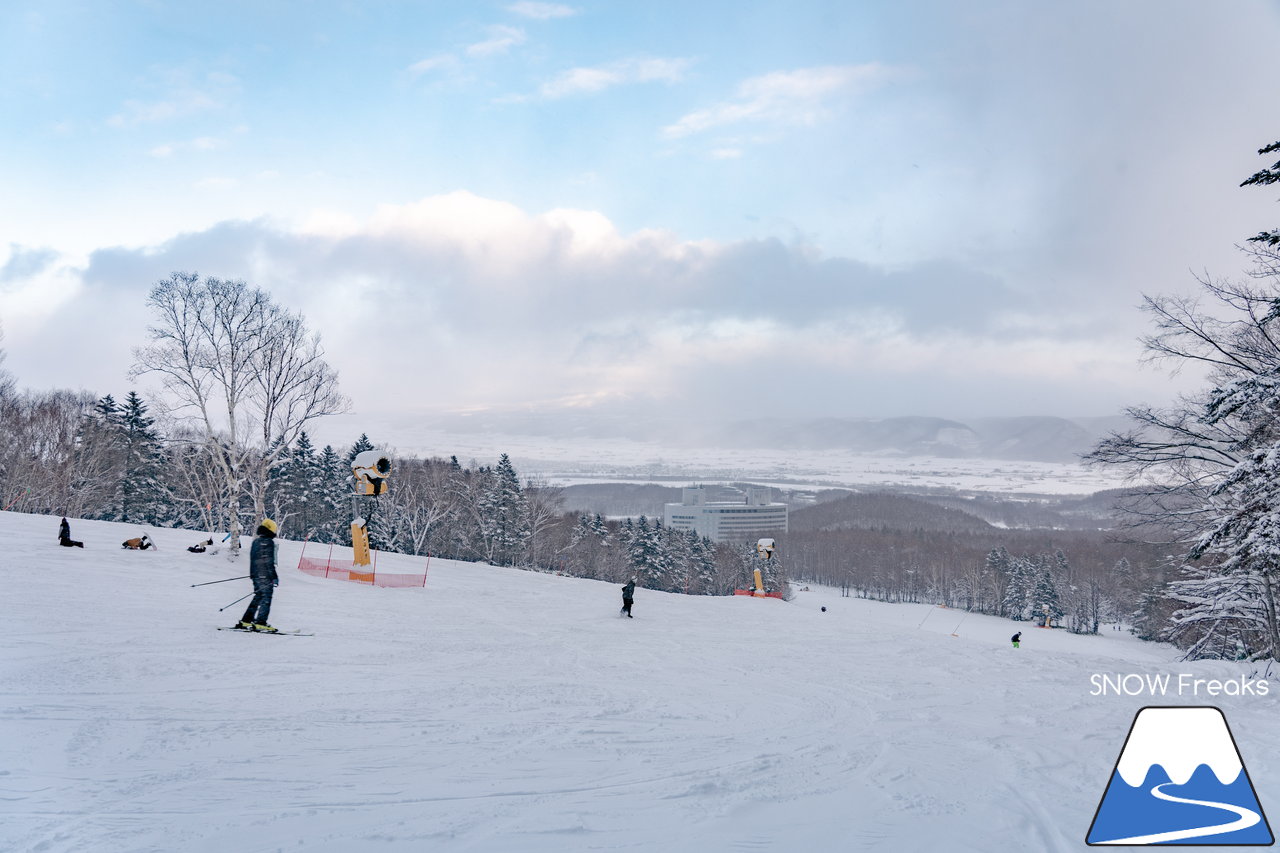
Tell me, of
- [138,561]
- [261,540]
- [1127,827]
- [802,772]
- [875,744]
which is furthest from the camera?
[138,561]

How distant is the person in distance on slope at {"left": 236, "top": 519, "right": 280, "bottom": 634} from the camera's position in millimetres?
10586

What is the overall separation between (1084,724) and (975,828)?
4.33 meters

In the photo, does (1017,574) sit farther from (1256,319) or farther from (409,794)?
(409,794)

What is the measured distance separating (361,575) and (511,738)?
1513 centimetres

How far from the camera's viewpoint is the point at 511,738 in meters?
6.26

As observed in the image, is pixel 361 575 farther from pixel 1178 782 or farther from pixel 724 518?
pixel 724 518

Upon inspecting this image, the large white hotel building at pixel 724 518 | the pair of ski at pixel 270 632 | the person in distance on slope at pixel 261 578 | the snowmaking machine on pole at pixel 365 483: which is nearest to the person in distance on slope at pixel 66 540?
the snowmaking machine on pole at pixel 365 483

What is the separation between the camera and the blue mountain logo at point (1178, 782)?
3.69 metres

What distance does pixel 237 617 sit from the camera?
1185 centimetres

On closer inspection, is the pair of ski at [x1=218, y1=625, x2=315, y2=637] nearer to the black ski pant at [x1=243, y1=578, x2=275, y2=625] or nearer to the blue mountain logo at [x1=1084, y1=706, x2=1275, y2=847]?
the black ski pant at [x1=243, y1=578, x2=275, y2=625]

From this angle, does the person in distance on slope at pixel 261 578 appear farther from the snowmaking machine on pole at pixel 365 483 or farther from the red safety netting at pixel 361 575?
the snowmaking machine on pole at pixel 365 483

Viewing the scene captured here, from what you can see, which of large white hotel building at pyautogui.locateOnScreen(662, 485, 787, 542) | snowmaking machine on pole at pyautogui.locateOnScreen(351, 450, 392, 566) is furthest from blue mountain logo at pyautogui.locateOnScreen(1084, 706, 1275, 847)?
large white hotel building at pyautogui.locateOnScreen(662, 485, 787, 542)

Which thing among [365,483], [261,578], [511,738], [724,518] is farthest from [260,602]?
[724,518]

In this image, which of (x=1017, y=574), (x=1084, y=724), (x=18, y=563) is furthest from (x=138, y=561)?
(x=1017, y=574)
